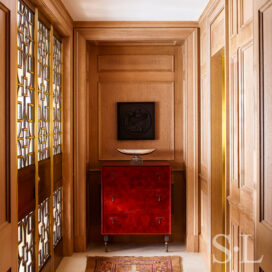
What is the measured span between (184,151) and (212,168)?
99 cm

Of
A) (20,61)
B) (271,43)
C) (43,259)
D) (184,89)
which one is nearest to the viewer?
(271,43)

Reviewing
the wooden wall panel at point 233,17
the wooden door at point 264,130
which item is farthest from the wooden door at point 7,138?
the wooden wall panel at point 233,17

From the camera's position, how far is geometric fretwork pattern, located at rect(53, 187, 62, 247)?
3236 millimetres

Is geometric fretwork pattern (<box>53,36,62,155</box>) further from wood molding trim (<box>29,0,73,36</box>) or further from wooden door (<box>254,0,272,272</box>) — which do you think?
wooden door (<box>254,0,272,272</box>)

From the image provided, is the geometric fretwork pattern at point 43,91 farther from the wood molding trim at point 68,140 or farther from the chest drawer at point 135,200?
the chest drawer at point 135,200

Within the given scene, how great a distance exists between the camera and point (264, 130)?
1318 mm

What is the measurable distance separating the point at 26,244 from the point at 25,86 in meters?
1.15

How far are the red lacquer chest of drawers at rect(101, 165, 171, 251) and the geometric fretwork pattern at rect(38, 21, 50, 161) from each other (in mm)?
986

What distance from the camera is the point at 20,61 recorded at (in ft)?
7.29

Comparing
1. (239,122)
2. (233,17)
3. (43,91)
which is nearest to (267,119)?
(239,122)

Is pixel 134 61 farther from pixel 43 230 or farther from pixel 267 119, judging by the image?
pixel 267 119

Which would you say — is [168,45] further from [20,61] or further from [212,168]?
[20,61]

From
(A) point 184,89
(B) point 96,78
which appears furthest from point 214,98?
(B) point 96,78

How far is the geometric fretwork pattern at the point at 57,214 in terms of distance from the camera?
3236 mm
